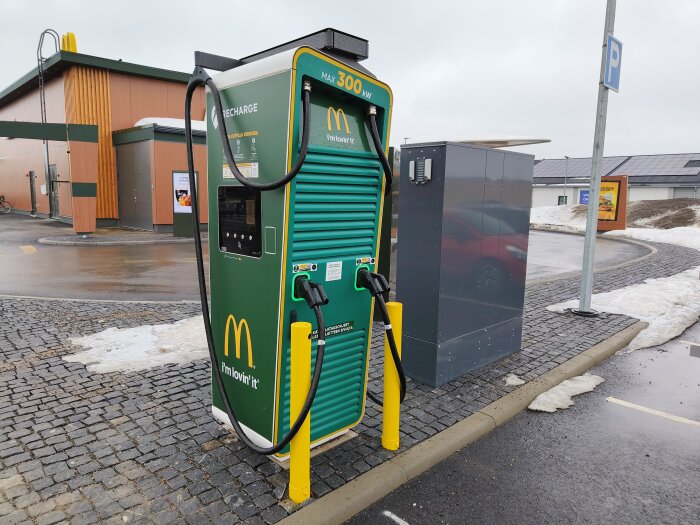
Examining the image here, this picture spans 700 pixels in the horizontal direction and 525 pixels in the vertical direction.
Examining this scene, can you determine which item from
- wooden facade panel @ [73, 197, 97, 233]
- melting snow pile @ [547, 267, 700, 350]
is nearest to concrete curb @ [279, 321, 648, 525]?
melting snow pile @ [547, 267, 700, 350]

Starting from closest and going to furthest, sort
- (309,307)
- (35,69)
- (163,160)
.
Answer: (309,307), (163,160), (35,69)

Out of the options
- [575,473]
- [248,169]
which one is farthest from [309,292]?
[575,473]

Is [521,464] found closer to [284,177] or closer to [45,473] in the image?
[284,177]

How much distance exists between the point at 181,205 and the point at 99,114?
25.3 ft

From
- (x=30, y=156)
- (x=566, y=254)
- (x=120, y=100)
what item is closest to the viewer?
(x=566, y=254)

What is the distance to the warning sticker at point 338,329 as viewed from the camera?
10.9ft

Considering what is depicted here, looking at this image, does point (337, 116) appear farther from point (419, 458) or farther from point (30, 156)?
point (30, 156)

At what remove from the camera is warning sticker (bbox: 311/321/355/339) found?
10.9 ft

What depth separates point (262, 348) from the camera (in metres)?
3.18

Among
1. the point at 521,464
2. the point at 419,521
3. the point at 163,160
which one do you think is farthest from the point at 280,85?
the point at 163,160

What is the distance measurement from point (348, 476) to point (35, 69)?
1016 inches

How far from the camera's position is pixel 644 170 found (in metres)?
49.3

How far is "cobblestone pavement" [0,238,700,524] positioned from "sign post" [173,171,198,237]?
1159cm

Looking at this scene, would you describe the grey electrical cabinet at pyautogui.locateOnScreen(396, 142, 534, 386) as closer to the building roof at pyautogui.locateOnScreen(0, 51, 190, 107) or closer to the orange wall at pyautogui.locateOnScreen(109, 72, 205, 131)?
the orange wall at pyautogui.locateOnScreen(109, 72, 205, 131)
